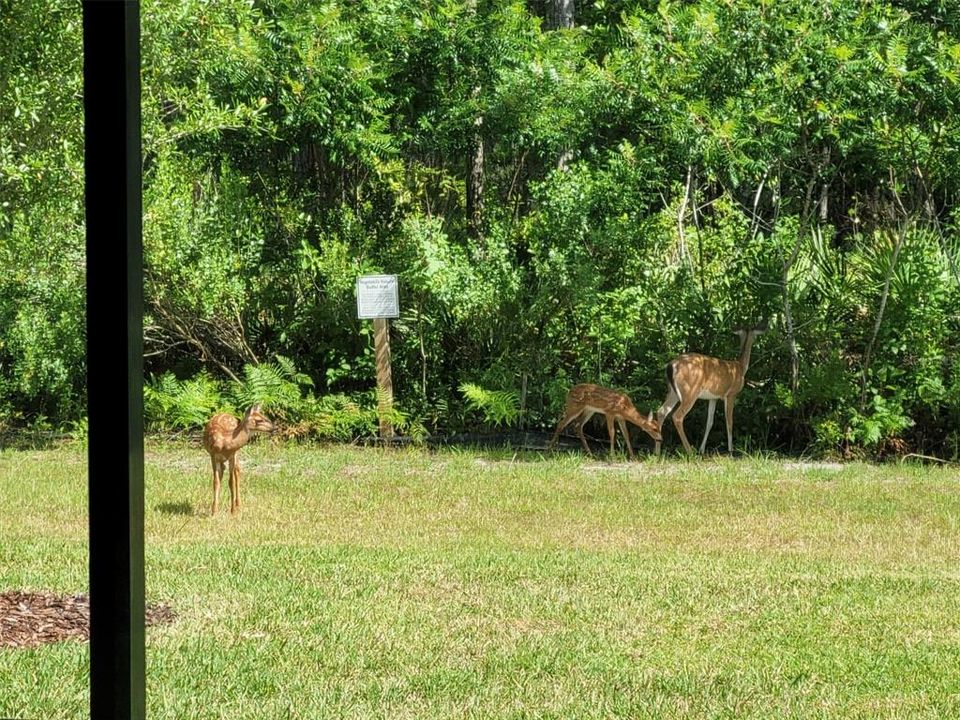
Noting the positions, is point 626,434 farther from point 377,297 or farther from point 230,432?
point 230,432

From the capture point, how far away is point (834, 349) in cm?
1157

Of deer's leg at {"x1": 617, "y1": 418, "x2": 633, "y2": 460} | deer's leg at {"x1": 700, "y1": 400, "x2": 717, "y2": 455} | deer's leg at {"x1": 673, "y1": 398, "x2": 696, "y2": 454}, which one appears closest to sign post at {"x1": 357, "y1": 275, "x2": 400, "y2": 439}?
deer's leg at {"x1": 617, "y1": 418, "x2": 633, "y2": 460}

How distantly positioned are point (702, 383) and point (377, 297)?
3003mm

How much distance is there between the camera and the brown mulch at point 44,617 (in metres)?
5.80

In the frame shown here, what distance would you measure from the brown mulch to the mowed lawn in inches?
→ 5.5

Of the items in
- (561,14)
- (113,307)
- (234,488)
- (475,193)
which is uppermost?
(561,14)

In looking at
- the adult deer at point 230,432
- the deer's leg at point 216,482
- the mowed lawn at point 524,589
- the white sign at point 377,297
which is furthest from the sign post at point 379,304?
the adult deer at point 230,432

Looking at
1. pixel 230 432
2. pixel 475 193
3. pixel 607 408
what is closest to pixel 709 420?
pixel 607 408

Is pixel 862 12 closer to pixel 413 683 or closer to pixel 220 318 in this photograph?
pixel 220 318

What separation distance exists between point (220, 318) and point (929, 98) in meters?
6.83

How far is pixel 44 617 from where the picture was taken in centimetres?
607

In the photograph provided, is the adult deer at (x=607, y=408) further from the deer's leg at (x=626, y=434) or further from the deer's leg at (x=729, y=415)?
the deer's leg at (x=729, y=415)

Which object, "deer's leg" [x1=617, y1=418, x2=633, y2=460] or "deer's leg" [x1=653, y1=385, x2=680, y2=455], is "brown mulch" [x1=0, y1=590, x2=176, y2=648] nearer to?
"deer's leg" [x1=617, y1=418, x2=633, y2=460]

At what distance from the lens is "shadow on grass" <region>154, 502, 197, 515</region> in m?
8.55
